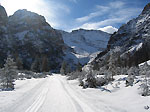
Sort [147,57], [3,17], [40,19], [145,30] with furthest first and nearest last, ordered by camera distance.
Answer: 1. [40,19]
2. [3,17]
3. [145,30]
4. [147,57]

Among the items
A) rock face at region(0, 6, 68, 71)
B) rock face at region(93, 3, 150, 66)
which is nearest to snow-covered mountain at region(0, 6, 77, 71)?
rock face at region(0, 6, 68, 71)

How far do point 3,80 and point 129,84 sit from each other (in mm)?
15438

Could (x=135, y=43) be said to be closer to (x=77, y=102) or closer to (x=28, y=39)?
(x=77, y=102)

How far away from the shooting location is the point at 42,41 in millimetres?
138125

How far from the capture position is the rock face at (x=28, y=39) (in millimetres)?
116688

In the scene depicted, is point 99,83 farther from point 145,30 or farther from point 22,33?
point 22,33

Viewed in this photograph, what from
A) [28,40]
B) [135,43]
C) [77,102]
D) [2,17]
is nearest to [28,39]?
[28,40]

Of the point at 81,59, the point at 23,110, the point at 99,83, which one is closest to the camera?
the point at 23,110

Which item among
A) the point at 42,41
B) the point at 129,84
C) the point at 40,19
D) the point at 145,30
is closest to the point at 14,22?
the point at 40,19

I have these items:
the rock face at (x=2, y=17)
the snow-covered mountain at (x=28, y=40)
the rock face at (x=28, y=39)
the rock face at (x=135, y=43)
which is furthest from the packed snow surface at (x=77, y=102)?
the rock face at (x=2, y=17)

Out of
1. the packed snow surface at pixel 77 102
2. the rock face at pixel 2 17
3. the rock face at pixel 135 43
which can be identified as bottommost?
the packed snow surface at pixel 77 102

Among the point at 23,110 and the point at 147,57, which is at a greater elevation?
the point at 147,57

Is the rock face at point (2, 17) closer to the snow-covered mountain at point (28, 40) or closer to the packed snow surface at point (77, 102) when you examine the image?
the snow-covered mountain at point (28, 40)

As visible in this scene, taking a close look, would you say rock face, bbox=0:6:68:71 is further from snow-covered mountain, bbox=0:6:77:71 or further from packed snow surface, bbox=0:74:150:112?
packed snow surface, bbox=0:74:150:112
